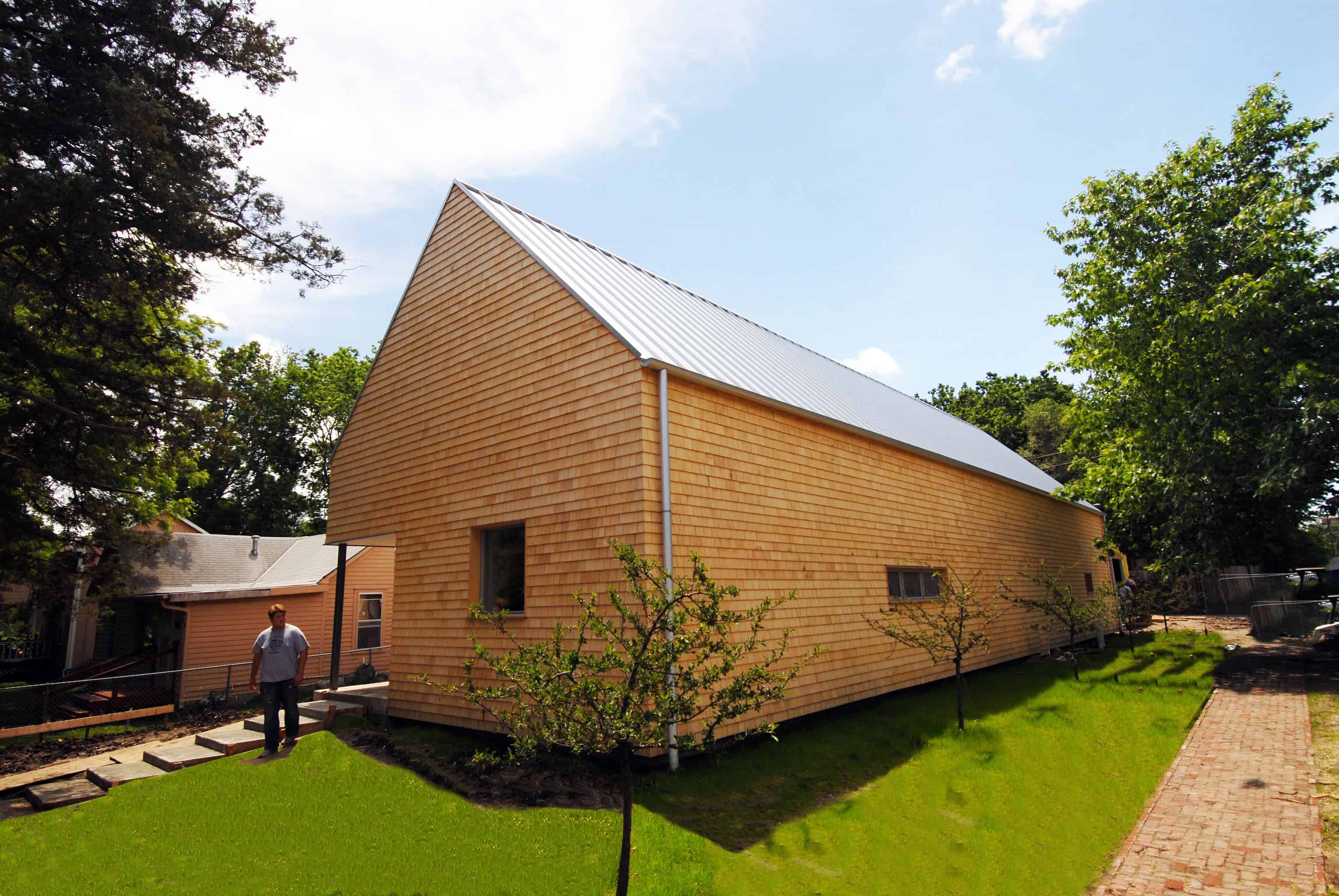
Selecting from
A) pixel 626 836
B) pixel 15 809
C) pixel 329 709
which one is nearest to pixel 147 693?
pixel 329 709

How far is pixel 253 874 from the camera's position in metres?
5.48

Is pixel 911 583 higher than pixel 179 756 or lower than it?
higher

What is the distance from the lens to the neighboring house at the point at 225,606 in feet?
53.7

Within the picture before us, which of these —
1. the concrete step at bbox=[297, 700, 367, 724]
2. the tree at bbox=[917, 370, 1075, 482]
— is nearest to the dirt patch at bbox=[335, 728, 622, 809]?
the concrete step at bbox=[297, 700, 367, 724]

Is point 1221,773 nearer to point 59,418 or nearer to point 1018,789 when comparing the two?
point 1018,789

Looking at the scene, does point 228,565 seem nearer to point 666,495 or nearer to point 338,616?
point 338,616

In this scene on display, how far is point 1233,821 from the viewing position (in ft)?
21.6

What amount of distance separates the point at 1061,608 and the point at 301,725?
15.0 m

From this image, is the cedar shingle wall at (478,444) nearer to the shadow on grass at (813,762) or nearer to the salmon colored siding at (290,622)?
the shadow on grass at (813,762)

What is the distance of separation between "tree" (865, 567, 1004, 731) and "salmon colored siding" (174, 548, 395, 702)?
12.4 metres

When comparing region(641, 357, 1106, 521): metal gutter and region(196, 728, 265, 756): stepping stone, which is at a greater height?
region(641, 357, 1106, 521): metal gutter

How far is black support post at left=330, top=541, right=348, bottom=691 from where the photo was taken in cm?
1241

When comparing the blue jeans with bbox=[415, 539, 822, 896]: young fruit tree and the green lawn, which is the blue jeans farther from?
bbox=[415, 539, 822, 896]: young fruit tree

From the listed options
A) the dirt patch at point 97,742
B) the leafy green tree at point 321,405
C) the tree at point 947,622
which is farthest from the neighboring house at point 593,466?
the leafy green tree at point 321,405
